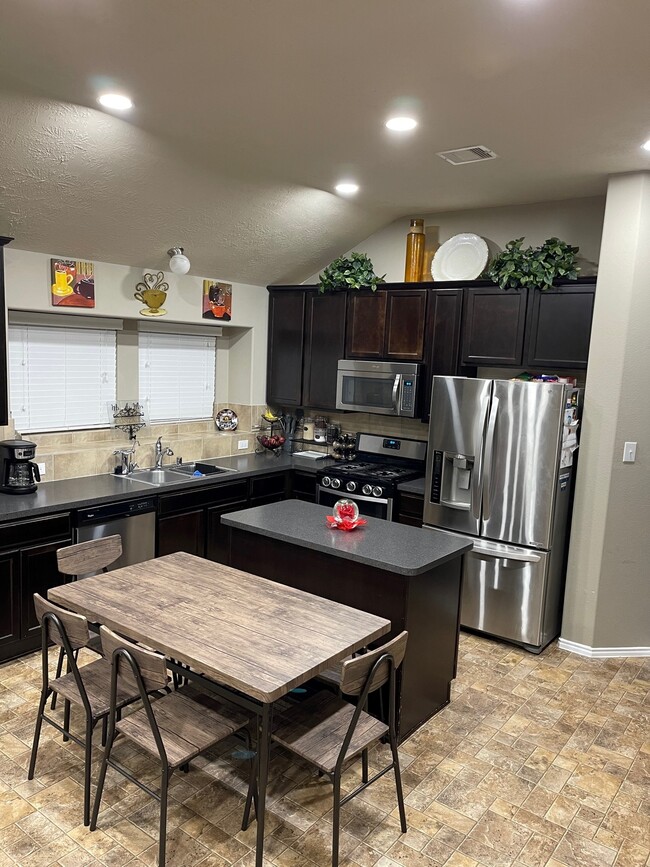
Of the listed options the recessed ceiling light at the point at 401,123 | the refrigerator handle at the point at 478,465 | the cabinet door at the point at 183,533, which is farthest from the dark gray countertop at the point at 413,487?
the recessed ceiling light at the point at 401,123

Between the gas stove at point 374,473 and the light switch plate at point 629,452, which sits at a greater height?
the light switch plate at point 629,452

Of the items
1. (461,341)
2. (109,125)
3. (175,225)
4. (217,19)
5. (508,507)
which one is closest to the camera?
(217,19)

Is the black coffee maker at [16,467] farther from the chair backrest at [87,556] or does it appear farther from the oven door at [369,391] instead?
the oven door at [369,391]

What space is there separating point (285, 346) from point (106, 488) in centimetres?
215

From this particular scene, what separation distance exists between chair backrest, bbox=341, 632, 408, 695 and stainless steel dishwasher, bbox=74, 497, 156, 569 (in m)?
2.31

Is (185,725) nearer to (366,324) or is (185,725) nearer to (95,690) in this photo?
(95,690)

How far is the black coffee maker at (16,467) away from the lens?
3.94 metres

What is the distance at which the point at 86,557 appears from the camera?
326cm

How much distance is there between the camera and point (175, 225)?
438cm

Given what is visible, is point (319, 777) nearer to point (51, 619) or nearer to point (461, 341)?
point (51, 619)

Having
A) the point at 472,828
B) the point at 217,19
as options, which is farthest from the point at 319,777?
the point at 217,19

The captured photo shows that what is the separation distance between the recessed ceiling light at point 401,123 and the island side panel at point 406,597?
2.10 m

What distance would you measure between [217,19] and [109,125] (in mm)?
1295

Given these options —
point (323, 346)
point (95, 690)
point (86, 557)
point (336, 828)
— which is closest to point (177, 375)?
point (323, 346)
